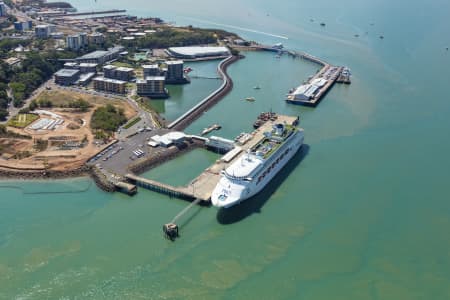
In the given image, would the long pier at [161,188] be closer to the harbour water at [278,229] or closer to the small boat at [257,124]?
the harbour water at [278,229]

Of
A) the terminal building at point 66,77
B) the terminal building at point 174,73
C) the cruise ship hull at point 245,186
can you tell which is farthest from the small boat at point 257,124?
the terminal building at point 66,77

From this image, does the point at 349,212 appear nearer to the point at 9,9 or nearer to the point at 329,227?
the point at 329,227

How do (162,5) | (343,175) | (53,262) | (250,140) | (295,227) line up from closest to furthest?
1. (53,262)
2. (295,227)
3. (343,175)
4. (250,140)
5. (162,5)

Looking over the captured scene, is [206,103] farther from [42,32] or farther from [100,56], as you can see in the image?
[42,32]

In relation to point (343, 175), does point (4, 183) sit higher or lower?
lower

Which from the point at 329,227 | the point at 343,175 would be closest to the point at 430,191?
the point at 343,175

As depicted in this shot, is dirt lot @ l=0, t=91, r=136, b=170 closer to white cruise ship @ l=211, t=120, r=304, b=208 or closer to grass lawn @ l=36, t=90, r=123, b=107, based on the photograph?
grass lawn @ l=36, t=90, r=123, b=107

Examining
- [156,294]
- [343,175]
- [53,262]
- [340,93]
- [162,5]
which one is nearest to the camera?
[156,294]

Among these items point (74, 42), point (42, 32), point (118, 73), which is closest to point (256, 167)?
point (118, 73)
